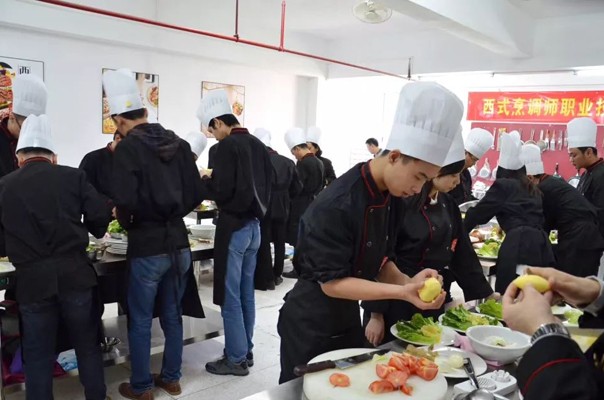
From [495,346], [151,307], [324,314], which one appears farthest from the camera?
[151,307]

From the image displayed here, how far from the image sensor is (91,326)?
2.46m

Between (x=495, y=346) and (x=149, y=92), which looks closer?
(x=495, y=346)

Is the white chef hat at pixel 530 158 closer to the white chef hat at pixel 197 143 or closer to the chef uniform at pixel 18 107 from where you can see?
the white chef hat at pixel 197 143

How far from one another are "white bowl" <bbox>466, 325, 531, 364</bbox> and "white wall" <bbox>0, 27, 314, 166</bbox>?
5569 millimetres

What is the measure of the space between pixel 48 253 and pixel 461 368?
1.85 m

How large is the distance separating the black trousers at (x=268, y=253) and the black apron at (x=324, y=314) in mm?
3061

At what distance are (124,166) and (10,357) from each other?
128cm

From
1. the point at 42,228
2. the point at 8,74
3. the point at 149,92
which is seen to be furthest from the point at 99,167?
the point at 149,92

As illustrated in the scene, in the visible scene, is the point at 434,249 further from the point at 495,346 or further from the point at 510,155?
the point at 510,155

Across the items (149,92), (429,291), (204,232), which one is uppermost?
(149,92)

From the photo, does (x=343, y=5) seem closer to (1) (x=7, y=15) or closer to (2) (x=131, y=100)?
(1) (x=7, y=15)

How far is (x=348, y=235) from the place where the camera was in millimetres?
1480

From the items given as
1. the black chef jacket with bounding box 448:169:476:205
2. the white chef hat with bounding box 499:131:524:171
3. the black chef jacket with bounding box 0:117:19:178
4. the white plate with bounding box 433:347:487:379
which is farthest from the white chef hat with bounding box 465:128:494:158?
the black chef jacket with bounding box 0:117:19:178

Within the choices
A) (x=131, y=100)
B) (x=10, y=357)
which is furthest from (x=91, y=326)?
(x=131, y=100)
